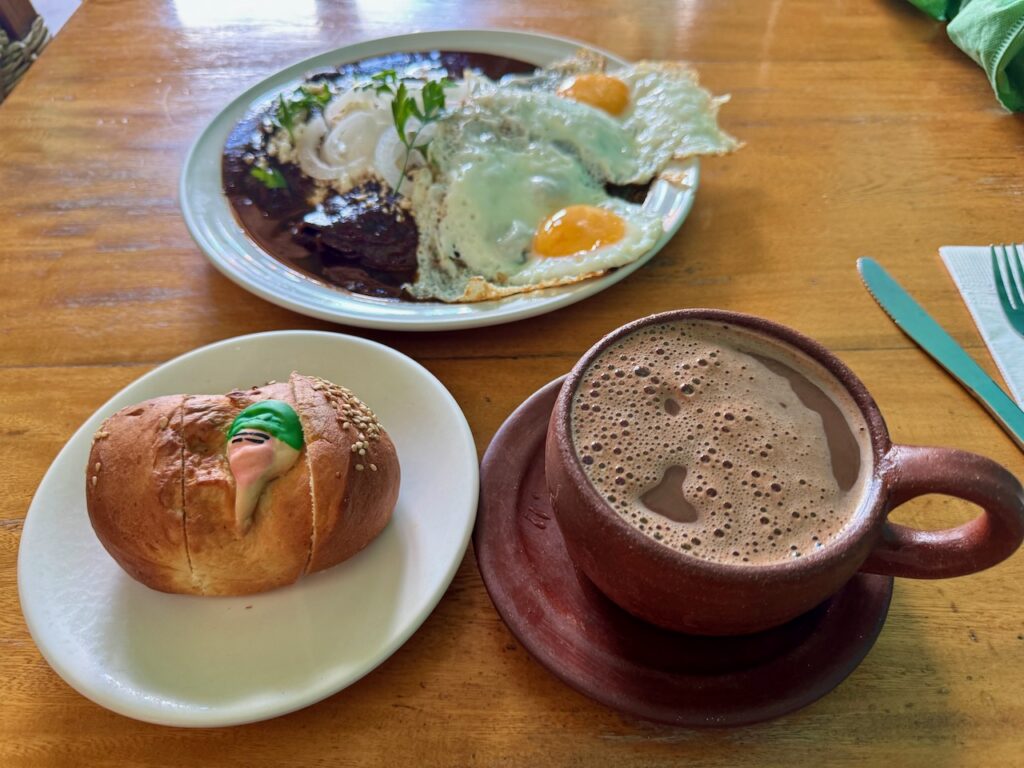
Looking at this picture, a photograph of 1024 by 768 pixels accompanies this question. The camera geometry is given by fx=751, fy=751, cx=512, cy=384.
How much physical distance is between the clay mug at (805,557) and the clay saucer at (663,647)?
44 mm

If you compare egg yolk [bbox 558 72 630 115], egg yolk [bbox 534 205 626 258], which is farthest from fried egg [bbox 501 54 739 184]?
egg yolk [bbox 534 205 626 258]

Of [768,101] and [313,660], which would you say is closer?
[313,660]

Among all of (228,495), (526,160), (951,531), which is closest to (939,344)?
(951,531)

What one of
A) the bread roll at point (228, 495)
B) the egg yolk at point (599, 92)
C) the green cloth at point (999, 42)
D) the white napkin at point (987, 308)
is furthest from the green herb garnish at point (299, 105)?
the green cloth at point (999, 42)

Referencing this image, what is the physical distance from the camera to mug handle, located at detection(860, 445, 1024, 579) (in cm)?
51

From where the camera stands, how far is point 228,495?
685mm

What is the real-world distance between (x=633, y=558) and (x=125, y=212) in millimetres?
1099

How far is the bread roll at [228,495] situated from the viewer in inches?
26.8

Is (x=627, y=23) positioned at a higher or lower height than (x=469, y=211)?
higher

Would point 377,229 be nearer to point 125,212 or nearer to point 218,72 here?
point 125,212

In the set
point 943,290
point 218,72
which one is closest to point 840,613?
point 943,290

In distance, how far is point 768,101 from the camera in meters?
1.46

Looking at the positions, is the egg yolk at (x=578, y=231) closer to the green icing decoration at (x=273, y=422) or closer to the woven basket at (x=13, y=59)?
the green icing decoration at (x=273, y=422)

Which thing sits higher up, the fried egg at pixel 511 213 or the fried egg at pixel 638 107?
the fried egg at pixel 638 107
